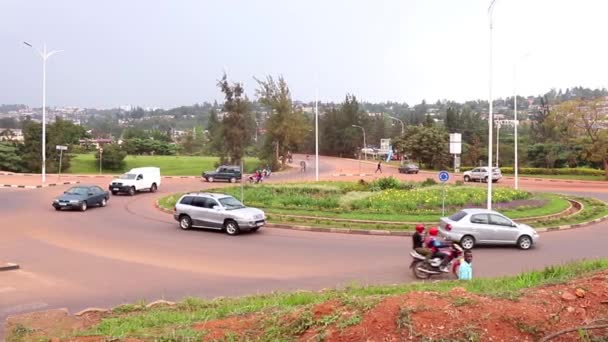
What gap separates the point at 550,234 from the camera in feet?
73.8

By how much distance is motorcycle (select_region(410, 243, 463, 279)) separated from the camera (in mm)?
14609

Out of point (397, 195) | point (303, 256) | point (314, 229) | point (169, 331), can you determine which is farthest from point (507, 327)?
point (397, 195)

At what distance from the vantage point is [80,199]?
1143 inches

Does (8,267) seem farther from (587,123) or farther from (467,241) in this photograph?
(587,123)

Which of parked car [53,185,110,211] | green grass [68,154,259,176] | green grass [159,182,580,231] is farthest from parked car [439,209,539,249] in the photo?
green grass [68,154,259,176]

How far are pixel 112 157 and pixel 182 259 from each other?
2317 inches

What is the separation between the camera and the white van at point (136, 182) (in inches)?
1467

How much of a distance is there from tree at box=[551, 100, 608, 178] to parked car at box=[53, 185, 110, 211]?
138 ft

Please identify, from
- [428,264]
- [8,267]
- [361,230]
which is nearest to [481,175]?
[361,230]

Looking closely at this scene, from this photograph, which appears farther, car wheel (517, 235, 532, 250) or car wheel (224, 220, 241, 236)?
car wheel (224, 220, 241, 236)

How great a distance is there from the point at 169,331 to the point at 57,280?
7907 millimetres

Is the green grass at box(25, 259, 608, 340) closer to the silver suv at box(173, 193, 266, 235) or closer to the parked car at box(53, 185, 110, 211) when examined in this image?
the silver suv at box(173, 193, 266, 235)

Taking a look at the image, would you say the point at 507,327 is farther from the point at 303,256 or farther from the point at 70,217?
the point at 70,217

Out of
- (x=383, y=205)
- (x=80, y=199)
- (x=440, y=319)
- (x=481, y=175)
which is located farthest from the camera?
(x=481, y=175)
